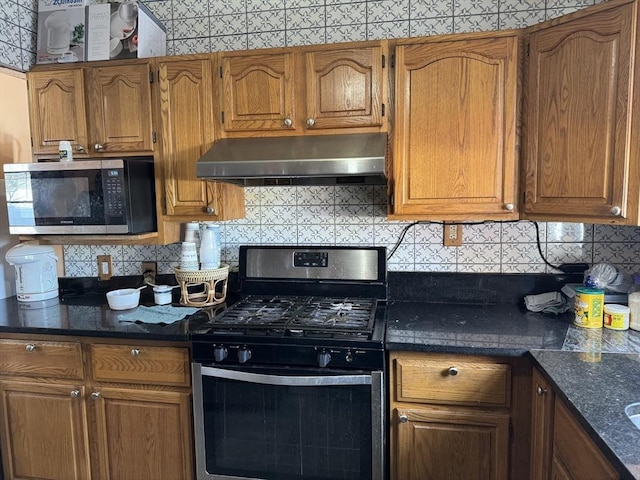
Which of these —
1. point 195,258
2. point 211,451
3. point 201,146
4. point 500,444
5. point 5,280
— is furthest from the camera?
point 5,280

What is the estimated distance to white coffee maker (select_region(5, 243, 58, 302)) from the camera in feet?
6.99

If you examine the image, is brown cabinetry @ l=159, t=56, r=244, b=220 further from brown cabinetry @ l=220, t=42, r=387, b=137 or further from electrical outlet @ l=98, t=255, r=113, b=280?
electrical outlet @ l=98, t=255, r=113, b=280

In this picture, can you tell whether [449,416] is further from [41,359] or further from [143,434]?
[41,359]

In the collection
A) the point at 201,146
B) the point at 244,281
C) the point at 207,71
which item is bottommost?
the point at 244,281

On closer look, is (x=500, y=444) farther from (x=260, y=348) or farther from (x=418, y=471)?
(x=260, y=348)

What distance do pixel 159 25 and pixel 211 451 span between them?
2013mm

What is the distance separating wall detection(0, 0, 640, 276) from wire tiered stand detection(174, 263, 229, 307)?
21 centimetres

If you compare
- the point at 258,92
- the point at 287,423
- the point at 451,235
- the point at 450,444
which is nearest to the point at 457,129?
the point at 451,235

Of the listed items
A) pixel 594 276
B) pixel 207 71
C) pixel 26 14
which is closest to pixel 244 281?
pixel 207 71

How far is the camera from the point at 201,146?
1.99 m

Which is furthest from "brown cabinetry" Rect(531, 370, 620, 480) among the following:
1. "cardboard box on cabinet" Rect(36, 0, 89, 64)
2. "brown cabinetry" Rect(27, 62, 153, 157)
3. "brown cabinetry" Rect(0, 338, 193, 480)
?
"cardboard box on cabinet" Rect(36, 0, 89, 64)

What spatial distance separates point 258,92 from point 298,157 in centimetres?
41

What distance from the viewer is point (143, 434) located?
5.96ft

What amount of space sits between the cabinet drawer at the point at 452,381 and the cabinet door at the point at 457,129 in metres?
0.59
